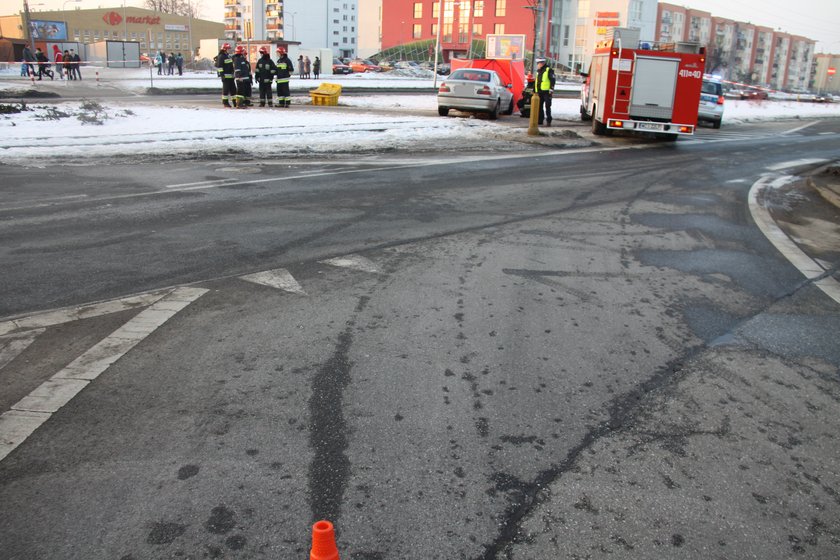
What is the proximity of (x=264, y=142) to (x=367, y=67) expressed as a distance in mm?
61624

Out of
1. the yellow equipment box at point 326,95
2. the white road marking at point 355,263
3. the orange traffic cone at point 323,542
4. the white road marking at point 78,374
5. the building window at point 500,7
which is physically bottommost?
the white road marking at point 78,374

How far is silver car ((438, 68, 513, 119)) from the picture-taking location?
22.8 meters

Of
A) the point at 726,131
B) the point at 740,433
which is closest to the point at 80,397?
the point at 740,433

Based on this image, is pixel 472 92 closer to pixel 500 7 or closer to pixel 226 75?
pixel 226 75

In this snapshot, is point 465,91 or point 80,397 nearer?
point 80,397

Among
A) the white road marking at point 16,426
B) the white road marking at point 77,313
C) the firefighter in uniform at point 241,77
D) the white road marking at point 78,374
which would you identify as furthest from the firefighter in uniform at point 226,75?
the white road marking at point 16,426

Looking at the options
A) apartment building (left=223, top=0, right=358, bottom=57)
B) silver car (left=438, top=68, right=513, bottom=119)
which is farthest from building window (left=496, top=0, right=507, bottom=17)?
silver car (left=438, top=68, right=513, bottom=119)

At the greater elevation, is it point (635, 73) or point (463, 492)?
point (635, 73)

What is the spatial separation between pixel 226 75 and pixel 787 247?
19.1m

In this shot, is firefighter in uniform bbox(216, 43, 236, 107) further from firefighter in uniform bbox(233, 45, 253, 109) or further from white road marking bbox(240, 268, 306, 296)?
white road marking bbox(240, 268, 306, 296)

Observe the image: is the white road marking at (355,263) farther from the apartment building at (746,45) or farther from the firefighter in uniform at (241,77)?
the apartment building at (746,45)

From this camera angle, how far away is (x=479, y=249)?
7.10 m

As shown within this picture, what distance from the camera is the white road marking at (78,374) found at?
342cm

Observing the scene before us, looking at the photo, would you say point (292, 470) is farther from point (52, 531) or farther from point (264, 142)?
point (264, 142)
